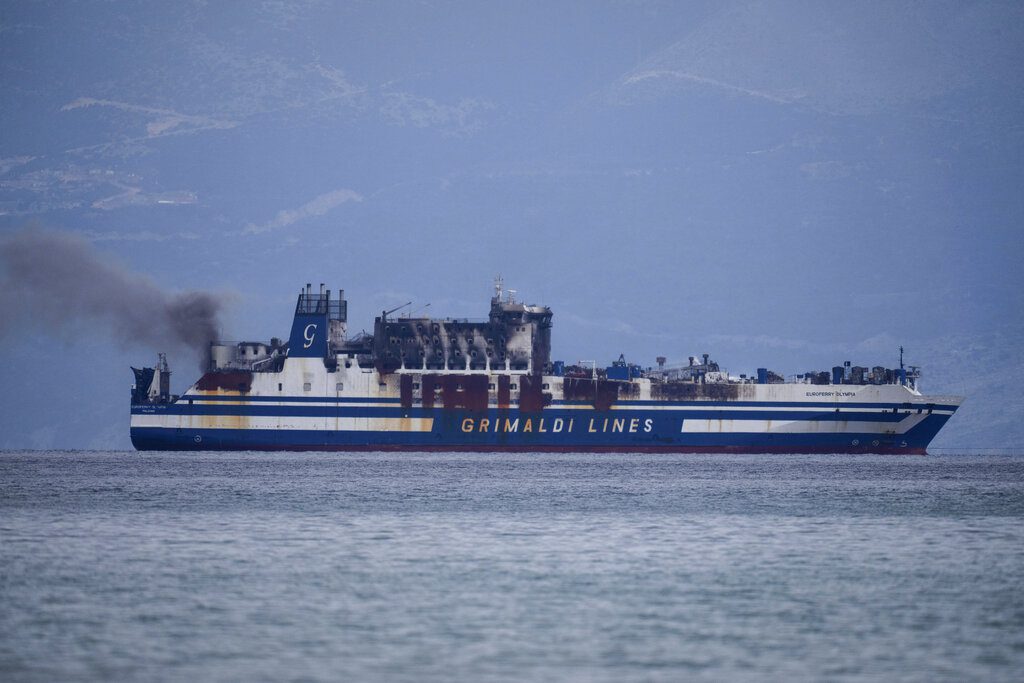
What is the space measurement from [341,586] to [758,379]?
68.9 meters

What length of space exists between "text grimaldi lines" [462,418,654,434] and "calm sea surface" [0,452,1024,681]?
105 ft

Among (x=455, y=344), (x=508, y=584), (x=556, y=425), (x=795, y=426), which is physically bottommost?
(x=508, y=584)

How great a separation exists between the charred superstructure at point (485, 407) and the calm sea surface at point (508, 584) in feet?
105

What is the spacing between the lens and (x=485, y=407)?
97.5 meters

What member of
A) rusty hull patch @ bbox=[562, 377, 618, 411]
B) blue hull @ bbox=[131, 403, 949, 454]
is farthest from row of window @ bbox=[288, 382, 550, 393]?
rusty hull patch @ bbox=[562, 377, 618, 411]

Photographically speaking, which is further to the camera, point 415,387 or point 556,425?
point 556,425

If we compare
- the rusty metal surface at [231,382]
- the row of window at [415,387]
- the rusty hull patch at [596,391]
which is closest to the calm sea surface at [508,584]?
the rusty hull patch at [596,391]

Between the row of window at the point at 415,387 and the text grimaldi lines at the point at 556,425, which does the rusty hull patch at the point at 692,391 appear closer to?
the text grimaldi lines at the point at 556,425

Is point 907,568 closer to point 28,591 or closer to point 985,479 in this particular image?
point 28,591

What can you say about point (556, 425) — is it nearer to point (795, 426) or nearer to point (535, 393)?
point (535, 393)

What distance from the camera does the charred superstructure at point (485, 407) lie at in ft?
318

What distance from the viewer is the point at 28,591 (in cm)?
3192

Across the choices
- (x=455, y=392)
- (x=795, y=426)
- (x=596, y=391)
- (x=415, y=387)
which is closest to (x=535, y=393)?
(x=596, y=391)

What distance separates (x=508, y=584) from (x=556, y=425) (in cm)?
6394
